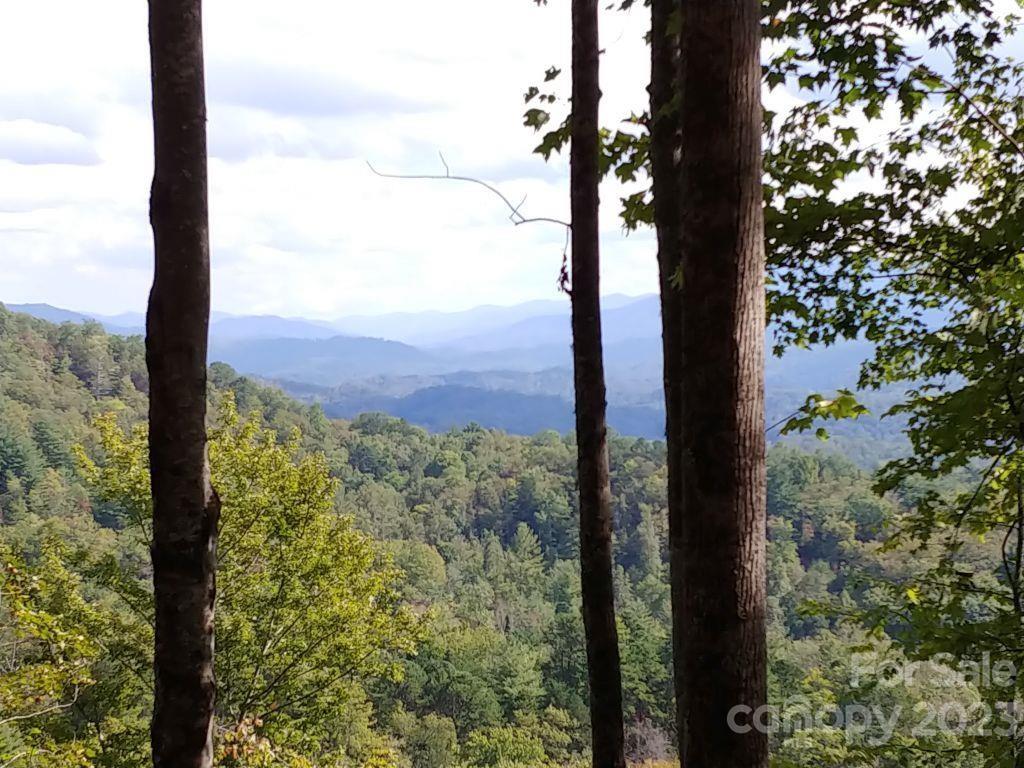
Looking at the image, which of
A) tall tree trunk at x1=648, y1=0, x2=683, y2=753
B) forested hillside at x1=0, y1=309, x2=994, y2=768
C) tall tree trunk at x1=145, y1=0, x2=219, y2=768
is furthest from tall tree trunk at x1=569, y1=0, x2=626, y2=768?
tall tree trunk at x1=145, y1=0, x2=219, y2=768

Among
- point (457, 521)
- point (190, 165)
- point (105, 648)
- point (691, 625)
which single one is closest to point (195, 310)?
point (190, 165)

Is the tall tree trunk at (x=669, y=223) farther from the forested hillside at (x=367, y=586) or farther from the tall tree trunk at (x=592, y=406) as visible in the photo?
the forested hillside at (x=367, y=586)

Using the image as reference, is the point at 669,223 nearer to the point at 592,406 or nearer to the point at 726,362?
the point at 592,406

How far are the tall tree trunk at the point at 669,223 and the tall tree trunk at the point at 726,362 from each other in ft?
3.98

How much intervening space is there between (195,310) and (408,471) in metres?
99.2

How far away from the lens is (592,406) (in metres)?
3.59

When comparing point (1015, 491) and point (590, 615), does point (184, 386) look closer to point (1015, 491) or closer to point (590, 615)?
point (590, 615)

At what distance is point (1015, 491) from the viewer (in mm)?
4559

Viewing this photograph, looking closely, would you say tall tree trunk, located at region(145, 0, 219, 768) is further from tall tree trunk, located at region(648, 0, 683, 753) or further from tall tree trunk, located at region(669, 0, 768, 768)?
tall tree trunk, located at region(648, 0, 683, 753)

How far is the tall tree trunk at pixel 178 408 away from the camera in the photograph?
7.58ft

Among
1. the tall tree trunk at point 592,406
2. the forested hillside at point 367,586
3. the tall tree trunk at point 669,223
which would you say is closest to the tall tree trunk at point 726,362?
the tall tree trunk at point 669,223

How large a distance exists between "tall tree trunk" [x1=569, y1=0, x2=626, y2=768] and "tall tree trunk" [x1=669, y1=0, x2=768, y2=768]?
1.82 metres

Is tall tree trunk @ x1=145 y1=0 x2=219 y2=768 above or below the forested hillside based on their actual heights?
above

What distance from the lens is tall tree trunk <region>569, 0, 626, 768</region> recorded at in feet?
11.5
